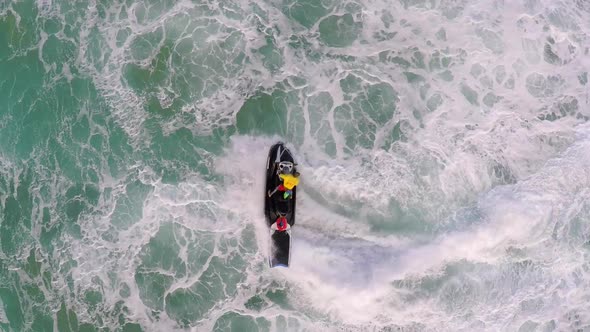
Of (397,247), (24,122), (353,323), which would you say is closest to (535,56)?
(397,247)

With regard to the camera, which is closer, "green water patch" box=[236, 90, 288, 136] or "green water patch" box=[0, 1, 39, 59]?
"green water patch" box=[236, 90, 288, 136]

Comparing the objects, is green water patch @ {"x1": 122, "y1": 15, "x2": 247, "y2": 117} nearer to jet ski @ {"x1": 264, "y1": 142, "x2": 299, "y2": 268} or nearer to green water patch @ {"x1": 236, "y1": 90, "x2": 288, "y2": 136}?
green water patch @ {"x1": 236, "y1": 90, "x2": 288, "y2": 136}

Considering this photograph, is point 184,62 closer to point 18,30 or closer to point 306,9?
point 306,9

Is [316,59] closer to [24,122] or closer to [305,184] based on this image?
[305,184]

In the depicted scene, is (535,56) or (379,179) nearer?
(379,179)

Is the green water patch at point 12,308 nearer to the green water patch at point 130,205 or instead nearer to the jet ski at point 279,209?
the green water patch at point 130,205

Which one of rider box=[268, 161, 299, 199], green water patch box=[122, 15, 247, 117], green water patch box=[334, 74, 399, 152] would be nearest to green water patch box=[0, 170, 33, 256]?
green water patch box=[122, 15, 247, 117]
